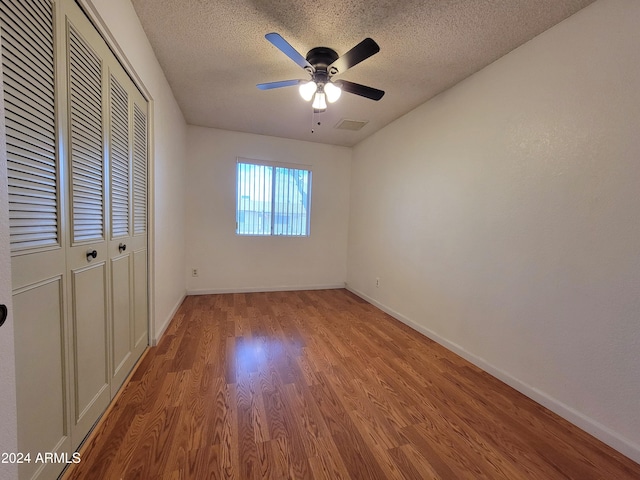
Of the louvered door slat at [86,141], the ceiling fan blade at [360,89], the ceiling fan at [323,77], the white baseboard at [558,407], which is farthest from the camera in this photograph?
the ceiling fan blade at [360,89]

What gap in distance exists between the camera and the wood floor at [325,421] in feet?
4.00

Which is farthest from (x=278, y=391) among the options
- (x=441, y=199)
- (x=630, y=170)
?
(x=630, y=170)

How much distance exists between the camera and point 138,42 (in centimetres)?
175

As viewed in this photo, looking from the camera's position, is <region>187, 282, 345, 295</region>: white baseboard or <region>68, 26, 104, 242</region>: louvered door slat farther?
<region>187, 282, 345, 295</region>: white baseboard

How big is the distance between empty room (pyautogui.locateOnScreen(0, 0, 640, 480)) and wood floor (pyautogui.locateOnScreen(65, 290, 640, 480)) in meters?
0.01

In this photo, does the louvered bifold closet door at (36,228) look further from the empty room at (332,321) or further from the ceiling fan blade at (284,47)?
the ceiling fan blade at (284,47)

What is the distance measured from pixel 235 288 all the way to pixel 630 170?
4.27 m

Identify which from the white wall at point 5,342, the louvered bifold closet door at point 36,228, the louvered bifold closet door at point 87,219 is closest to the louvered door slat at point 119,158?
the louvered bifold closet door at point 87,219

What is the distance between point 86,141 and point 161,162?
1.26 meters

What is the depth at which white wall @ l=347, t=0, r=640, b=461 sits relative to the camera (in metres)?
1.37

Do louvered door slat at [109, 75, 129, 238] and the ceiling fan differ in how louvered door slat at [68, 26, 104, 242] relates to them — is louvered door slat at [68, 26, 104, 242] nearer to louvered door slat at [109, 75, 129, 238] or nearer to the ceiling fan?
louvered door slat at [109, 75, 129, 238]

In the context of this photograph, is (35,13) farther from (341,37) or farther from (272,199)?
(272,199)

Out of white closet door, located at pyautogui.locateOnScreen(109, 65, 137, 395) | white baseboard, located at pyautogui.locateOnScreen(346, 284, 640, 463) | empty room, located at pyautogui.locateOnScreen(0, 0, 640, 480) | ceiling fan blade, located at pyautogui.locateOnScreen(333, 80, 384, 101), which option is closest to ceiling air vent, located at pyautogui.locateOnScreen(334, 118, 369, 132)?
empty room, located at pyautogui.locateOnScreen(0, 0, 640, 480)

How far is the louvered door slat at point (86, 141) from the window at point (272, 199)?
264 cm
